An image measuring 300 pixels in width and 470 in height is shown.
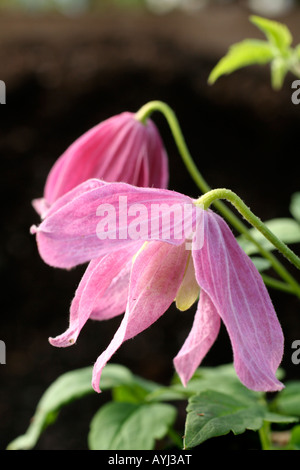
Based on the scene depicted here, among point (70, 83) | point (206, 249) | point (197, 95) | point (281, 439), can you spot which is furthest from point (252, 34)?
point (206, 249)

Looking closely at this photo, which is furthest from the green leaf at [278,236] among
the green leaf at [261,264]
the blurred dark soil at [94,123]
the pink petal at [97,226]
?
the blurred dark soil at [94,123]

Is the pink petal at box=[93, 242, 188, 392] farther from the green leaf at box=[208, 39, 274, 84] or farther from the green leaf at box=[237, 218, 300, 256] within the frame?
the green leaf at box=[208, 39, 274, 84]

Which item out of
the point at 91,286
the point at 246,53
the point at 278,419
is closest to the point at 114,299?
the point at 91,286

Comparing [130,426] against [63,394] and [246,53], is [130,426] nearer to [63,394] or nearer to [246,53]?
[63,394]

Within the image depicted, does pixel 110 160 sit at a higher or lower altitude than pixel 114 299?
higher

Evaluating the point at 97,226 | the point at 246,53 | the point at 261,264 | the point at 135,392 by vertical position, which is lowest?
the point at 135,392

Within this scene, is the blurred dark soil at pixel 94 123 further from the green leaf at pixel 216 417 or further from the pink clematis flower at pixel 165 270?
the pink clematis flower at pixel 165 270

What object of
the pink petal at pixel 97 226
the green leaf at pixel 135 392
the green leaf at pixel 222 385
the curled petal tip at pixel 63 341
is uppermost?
the pink petal at pixel 97 226
